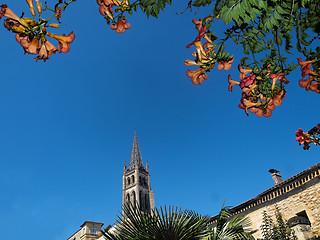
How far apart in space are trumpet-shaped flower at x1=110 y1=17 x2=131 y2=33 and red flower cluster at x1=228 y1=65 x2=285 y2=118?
91 centimetres

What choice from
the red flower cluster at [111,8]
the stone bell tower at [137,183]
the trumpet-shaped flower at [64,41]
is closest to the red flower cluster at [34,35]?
the trumpet-shaped flower at [64,41]

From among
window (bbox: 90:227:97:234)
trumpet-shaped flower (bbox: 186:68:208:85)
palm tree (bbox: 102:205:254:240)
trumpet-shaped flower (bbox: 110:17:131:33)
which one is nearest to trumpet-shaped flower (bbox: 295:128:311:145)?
trumpet-shaped flower (bbox: 186:68:208:85)

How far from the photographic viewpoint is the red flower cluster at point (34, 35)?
1124 millimetres

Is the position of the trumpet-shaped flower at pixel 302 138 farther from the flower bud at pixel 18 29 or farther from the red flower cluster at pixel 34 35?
the flower bud at pixel 18 29

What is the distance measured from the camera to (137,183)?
205 feet

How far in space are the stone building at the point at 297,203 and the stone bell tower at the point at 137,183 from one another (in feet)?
169

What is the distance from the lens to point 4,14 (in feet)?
3.60

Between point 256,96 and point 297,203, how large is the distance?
1029 centimetres

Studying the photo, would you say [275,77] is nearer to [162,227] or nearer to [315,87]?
[315,87]

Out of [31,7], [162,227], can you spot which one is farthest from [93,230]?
[31,7]

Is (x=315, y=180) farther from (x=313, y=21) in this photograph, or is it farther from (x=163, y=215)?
(x=313, y=21)

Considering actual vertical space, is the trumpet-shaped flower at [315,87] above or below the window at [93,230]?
below

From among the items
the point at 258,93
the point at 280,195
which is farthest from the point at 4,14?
the point at 280,195

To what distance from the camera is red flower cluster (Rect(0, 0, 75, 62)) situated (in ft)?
3.69
